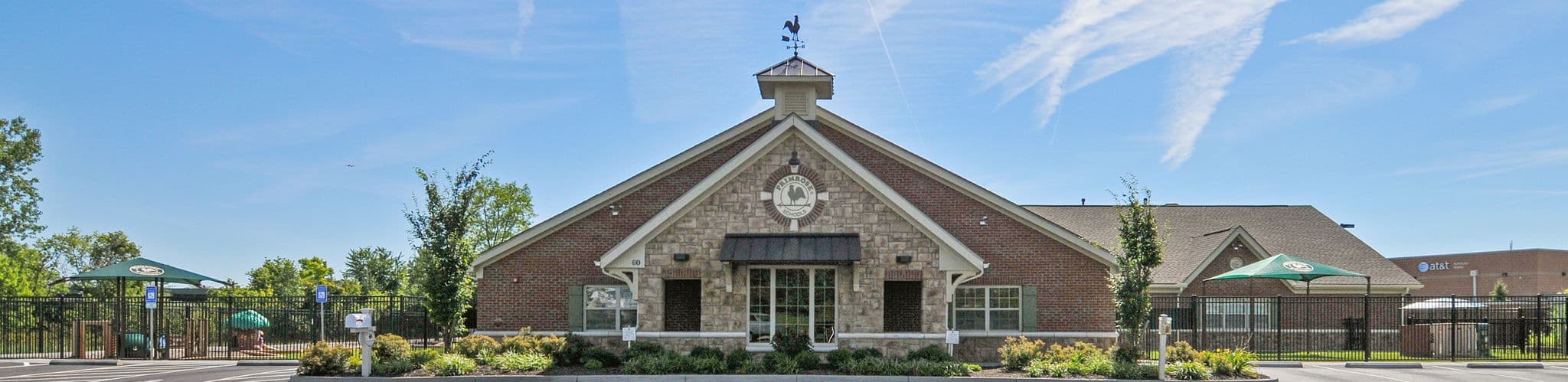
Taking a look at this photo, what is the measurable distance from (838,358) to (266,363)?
41.7 feet

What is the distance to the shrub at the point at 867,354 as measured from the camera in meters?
18.6

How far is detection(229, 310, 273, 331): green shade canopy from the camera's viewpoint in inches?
1137

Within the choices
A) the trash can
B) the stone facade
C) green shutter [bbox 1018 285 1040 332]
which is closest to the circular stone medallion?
the stone facade

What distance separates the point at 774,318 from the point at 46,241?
51.9 meters

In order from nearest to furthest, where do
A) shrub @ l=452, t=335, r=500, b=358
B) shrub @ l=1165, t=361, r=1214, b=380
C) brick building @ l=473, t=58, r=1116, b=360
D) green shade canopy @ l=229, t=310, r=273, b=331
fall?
shrub @ l=1165, t=361, r=1214, b=380, shrub @ l=452, t=335, r=500, b=358, brick building @ l=473, t=58, r=1116, b=360, green shade canopy @ l=229, t=310, r=273, b=331

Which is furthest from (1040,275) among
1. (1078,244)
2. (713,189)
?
(713,189)

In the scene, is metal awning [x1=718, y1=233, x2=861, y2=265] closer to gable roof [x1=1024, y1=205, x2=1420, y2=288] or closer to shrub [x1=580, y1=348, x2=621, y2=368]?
shrub [x1=580, y1=348, x2=621, y2=368]

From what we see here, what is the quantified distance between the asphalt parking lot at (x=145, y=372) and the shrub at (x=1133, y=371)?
14.1 m

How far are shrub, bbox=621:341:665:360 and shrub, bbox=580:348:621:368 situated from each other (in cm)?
20

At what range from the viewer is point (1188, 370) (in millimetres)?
17484

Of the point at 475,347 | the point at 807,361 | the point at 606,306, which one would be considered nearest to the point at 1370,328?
the point at 807,361

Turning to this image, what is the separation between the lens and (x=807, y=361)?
18.2 m

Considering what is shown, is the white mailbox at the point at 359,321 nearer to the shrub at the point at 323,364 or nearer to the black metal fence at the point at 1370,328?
the shrub at the point at 323,364

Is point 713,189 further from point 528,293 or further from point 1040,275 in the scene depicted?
point 1040,275
